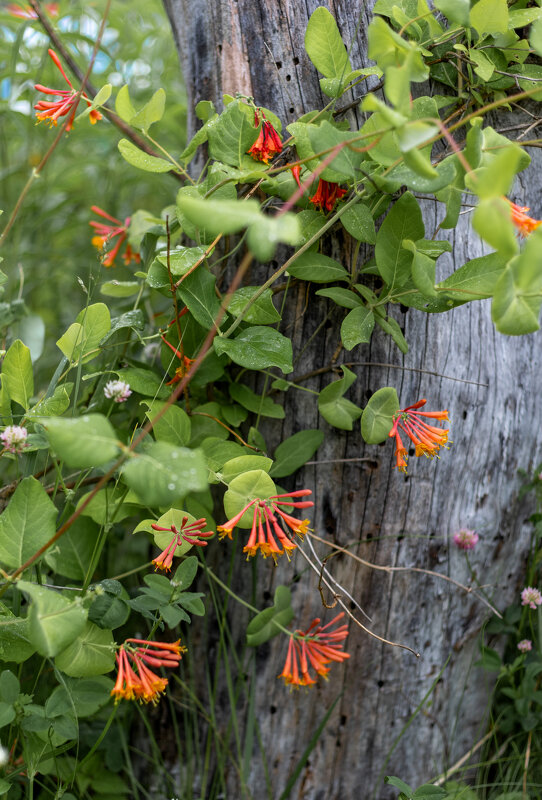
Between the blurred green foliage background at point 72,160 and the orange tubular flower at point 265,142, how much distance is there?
35.7 inches

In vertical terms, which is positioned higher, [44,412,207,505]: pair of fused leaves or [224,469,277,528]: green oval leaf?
[44,412,207,505]: pair of fused leaves

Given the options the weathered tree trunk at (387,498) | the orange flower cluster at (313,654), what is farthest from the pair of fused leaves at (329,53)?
the orange flower cluster at (313,654)

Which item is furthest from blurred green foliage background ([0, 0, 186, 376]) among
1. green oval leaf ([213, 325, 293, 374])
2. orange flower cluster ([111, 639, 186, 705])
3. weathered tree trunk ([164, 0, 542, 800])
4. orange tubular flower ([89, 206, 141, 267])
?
orange flower cluster ([111, 639, 186, 705])

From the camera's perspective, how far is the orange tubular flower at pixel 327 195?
101cm

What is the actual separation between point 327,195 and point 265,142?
140 mm

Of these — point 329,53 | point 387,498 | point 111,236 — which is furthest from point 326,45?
point 387,498

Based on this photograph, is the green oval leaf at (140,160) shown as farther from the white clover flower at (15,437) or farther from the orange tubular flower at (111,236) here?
the white clover flower at (15,437)

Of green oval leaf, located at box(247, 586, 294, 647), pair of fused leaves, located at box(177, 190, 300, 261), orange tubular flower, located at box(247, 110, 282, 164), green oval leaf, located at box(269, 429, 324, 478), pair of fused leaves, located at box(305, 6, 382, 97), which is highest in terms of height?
pair of fused leaves, located at box(305, 6, 382, 97)

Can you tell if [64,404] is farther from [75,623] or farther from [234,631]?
[234,631]

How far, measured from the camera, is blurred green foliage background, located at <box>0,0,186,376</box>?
1.95 metres

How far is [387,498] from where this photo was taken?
1222mm

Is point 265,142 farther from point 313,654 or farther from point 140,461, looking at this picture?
point 313,654

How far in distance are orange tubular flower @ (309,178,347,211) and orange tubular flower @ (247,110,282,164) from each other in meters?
0.10

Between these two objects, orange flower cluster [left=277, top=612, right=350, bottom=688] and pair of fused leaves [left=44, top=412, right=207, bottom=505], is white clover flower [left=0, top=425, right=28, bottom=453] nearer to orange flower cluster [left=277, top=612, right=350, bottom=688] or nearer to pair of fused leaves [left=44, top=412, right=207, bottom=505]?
pair of fused leaves [left=44, top=412, right=207, bottom=505]
